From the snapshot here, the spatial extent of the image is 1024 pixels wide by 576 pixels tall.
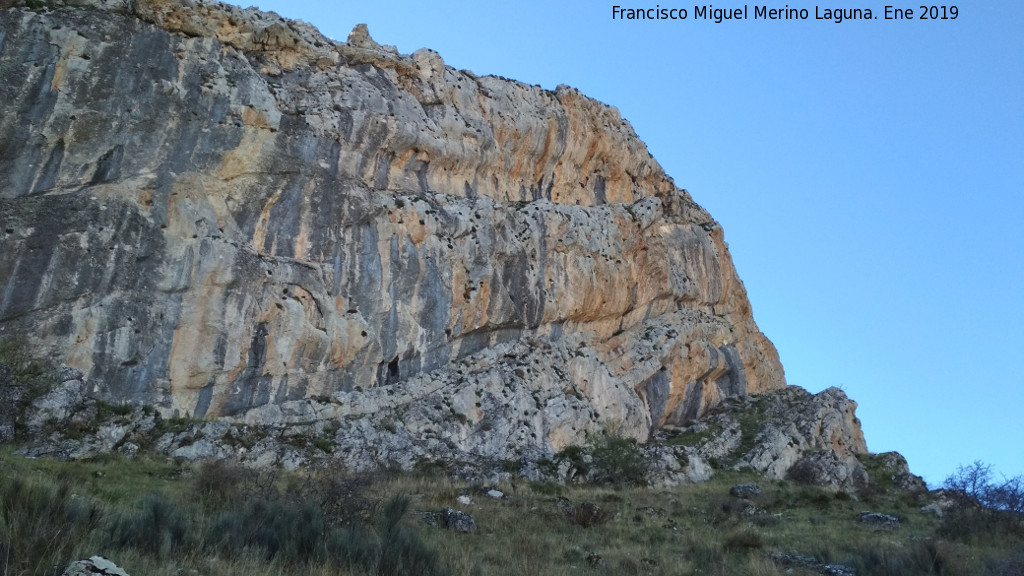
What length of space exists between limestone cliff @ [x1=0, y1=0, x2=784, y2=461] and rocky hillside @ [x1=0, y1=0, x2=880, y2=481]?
82mm

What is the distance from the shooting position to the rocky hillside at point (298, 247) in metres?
25.6

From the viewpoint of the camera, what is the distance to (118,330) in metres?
25.0

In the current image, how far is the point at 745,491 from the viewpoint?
28328 mm

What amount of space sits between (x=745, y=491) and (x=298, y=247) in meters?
17.7

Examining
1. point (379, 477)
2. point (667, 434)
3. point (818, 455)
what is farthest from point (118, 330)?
point (818, 455)

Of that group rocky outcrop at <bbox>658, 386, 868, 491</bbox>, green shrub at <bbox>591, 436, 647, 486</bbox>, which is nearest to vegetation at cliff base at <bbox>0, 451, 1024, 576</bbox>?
green shrub at <bbox>591, 436, 647, 486</bbox>

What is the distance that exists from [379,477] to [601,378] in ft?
56.9

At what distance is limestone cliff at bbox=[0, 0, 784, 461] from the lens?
2569 centimetres

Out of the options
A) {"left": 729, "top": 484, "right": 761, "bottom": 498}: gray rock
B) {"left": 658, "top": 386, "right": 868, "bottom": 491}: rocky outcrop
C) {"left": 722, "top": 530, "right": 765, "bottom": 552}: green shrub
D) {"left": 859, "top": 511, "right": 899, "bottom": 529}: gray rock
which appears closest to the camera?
{"left": 722, "top": 530, "right": 765, "bottom": 552}: green shrub

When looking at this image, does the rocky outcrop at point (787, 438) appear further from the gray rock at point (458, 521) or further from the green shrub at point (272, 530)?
the green shrub at point (272, 530)

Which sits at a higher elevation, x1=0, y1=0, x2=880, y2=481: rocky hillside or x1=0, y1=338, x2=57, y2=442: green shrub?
x1=0, y1=0, x2=880, y2=481: rocky hillside

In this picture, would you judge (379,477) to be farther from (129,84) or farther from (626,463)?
(129,84)

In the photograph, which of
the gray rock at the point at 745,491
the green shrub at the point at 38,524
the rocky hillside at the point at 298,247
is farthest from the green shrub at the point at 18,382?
the gray rock at the point at 745,491

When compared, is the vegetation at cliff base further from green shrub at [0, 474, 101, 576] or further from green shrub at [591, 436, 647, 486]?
green shrub at [591, 436, 647, 486]
